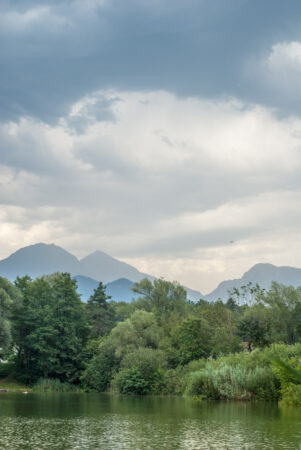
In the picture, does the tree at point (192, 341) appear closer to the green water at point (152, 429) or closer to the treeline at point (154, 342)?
the treeline at point (154, 342)

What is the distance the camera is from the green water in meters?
22.3

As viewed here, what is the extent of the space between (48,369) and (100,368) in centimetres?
1173

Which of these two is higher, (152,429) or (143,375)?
(152,429)

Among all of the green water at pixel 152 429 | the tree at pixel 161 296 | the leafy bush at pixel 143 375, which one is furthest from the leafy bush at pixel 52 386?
the green water at pixel 152 429

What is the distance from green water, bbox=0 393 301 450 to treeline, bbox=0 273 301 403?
11.6 m

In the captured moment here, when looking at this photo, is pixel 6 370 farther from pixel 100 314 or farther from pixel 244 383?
pixel 244 383

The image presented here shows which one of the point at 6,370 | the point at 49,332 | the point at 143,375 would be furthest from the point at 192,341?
the point at 6,370

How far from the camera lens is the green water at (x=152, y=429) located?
2231 centimetres

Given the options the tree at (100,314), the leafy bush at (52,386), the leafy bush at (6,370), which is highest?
the tree at (100,314)

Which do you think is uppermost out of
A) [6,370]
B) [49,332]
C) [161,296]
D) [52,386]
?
[161,296]

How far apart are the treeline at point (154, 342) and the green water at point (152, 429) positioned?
11.6 metres

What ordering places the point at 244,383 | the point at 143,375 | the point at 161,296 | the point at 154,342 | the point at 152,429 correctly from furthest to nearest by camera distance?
1. the point at 161,296
2. the point at 154,342
3. the point at 143,375
4. the point at 244,383
5. the point at 152,429

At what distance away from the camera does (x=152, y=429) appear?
28.0m

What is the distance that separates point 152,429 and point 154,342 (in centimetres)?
4401
